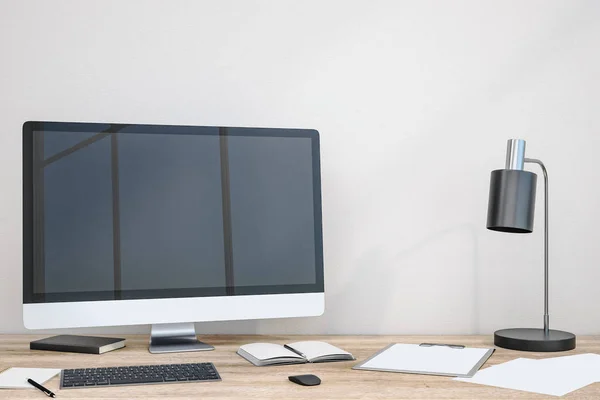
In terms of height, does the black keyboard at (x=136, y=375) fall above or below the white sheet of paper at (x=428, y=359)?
above

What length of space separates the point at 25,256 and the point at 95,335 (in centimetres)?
42

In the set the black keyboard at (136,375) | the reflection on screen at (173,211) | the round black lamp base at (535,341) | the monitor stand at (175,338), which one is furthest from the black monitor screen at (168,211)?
the round black lamp base at (535,341)

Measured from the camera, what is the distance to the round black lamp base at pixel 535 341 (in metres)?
1.56

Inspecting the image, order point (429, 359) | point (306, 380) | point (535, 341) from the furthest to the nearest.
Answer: point (535, 341) < point (429, 359) < point (306, 380)

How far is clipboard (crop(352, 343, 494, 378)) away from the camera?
1.34 meters

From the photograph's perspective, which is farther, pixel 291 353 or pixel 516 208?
pixel 516 208

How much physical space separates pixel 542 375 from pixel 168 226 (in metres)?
0.90

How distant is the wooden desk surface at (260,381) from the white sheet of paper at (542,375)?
3 cm

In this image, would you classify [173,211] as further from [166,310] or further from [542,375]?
[542,375]

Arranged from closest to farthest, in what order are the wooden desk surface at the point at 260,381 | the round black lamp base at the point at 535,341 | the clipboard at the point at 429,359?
1. the wooden desk surface at the point at 260,381
2. the clipboard at the point at 429,359
3. the round black lamp base at the point at 535,341

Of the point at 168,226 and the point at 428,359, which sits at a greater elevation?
the point at 168,226

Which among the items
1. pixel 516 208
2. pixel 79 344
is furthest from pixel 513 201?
pixel 79 344

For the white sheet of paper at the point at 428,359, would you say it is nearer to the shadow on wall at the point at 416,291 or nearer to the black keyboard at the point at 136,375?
the shadow on wall at the point at 416,291

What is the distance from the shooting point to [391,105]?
187cm
